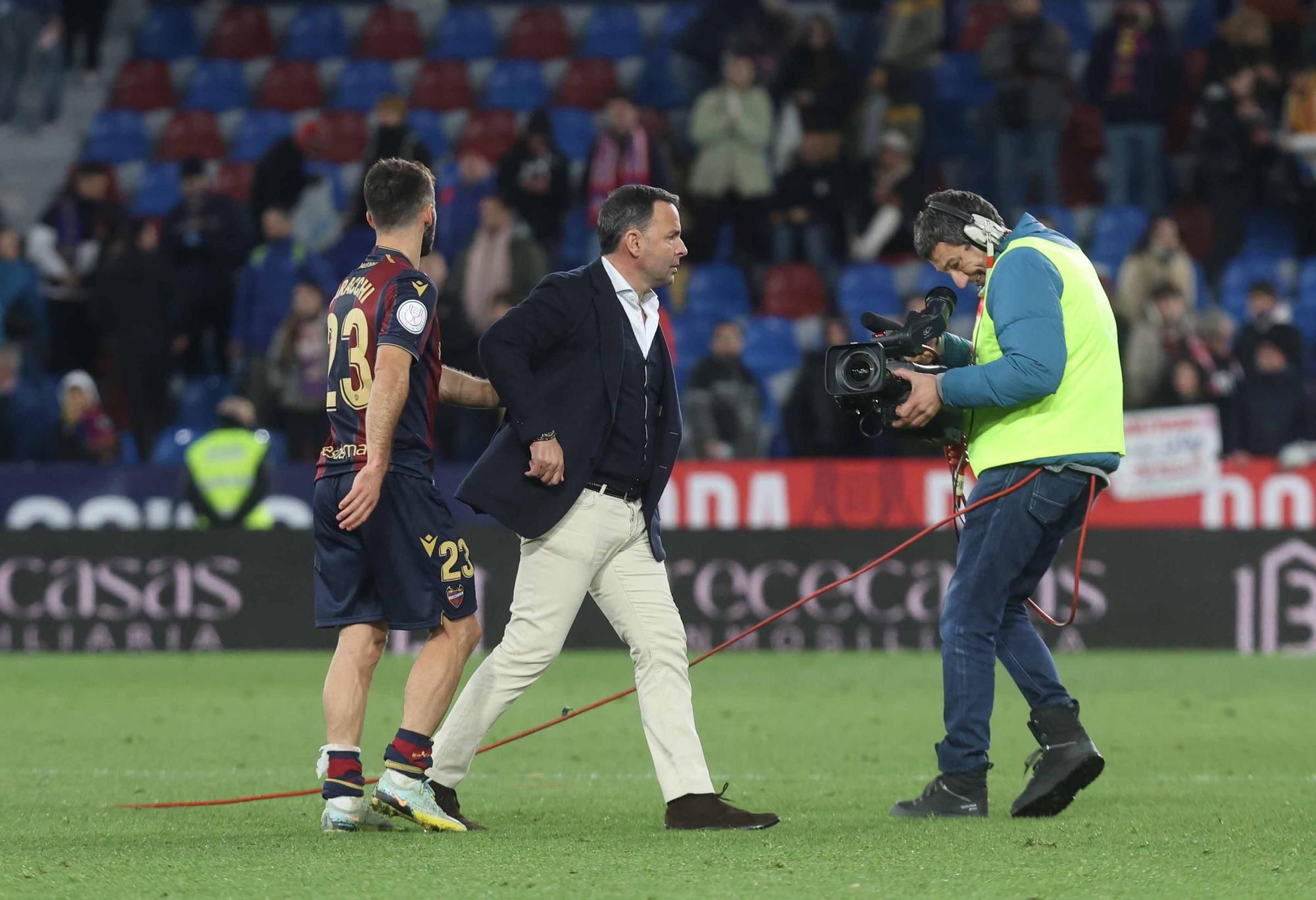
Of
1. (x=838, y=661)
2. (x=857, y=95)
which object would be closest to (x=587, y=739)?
(x=838, y=661)

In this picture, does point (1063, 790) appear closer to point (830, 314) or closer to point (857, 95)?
point (830, 314)

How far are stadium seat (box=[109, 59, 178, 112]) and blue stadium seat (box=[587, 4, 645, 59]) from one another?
4.70m

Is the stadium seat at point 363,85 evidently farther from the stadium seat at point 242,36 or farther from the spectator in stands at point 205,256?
the spectator in stands at point 205,256

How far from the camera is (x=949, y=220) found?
667 cm

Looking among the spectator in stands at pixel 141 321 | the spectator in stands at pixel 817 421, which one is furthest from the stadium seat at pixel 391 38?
the spectator in stands at pixel 817 421

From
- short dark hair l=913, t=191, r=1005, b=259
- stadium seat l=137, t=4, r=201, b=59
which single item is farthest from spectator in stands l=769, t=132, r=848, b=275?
short dark hair l=913, t=191, r=1005, b=259

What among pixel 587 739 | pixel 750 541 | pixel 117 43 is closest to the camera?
pixel 587 739

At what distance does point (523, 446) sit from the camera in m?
6.42

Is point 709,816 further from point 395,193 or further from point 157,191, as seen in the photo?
point 157,191

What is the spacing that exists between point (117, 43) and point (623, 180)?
8.42 metres

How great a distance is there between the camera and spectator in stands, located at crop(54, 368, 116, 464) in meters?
16.4

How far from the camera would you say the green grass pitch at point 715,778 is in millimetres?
5242

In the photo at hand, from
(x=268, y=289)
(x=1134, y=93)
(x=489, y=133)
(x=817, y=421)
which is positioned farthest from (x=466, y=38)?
(x=817, y=421)

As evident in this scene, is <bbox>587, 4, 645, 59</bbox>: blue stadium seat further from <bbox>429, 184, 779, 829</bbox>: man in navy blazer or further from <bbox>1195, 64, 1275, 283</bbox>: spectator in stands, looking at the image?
<bbox>429, 184, 779, 829</bbox>: man in navy blazer
